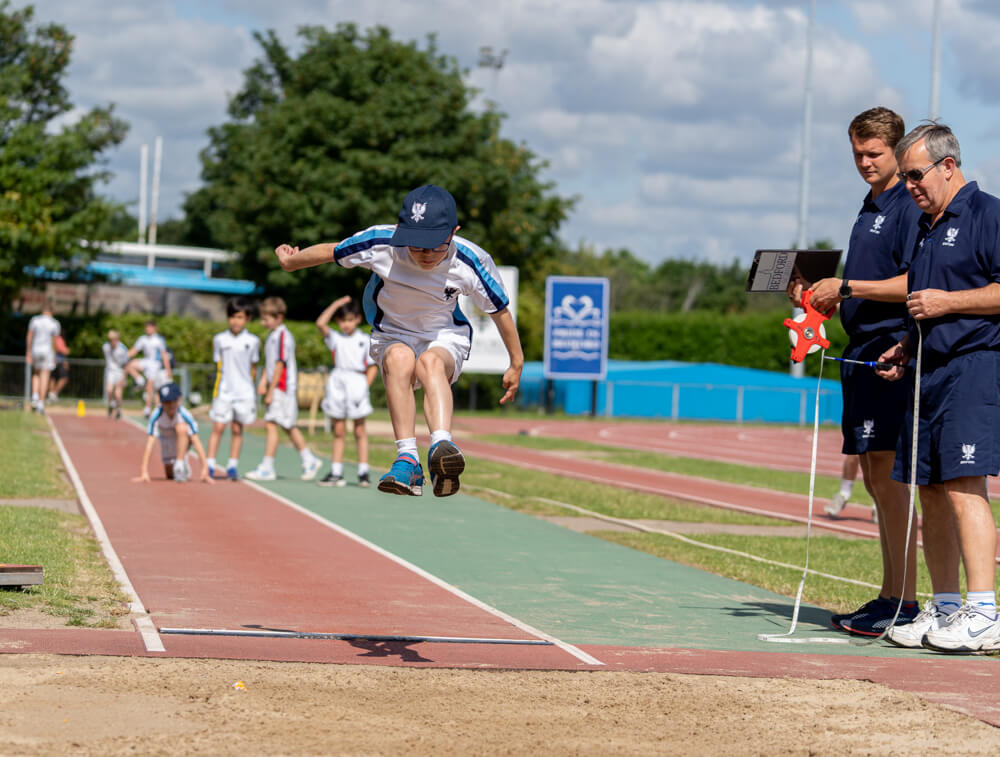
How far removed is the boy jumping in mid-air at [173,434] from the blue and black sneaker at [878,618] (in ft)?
29.2

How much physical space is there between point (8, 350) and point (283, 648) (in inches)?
1250

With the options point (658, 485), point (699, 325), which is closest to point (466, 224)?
point (699, 325)

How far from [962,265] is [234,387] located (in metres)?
10.1

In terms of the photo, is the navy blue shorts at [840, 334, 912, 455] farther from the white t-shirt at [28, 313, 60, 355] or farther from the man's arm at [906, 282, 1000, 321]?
the white t-shirt at [28, 313, 60, 355]

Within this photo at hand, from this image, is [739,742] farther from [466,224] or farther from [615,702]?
[466,224]

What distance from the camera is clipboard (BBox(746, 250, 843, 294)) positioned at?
23.4ft

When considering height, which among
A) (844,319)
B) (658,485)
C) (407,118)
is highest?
(407,118)

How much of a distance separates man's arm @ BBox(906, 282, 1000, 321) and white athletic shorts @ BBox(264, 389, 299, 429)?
956cm

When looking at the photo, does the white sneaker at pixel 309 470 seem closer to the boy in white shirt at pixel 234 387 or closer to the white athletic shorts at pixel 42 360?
the boy in white shirt at pixel 234 387

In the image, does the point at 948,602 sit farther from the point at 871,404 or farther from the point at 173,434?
the point at 173,434

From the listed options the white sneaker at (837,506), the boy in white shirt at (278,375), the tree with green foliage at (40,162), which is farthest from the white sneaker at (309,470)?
the tree with green foliage at (40,162)

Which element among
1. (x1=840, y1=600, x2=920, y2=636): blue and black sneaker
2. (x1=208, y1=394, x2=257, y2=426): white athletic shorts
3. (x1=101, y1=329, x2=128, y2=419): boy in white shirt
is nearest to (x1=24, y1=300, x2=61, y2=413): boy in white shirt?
(x1=101, y1=329, x2=128, y2=419): boy in white shirt

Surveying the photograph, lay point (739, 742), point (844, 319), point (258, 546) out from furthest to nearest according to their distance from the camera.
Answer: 1. point (258, 546)
2. point (844, 319)
3. point (739, 742)

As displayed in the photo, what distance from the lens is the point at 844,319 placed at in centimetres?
747
